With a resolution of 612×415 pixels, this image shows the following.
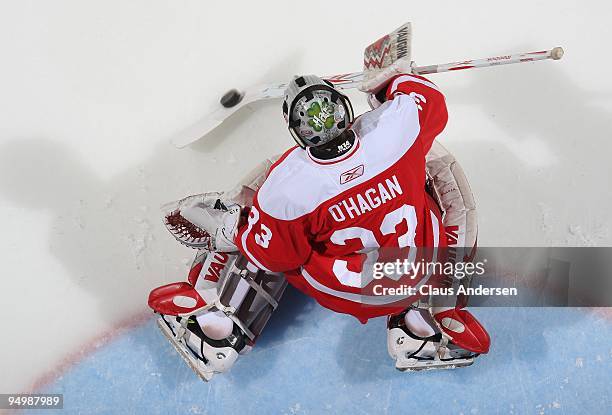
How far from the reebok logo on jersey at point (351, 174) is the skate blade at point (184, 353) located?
1.26 meters

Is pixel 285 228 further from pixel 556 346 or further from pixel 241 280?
pixel 556 346

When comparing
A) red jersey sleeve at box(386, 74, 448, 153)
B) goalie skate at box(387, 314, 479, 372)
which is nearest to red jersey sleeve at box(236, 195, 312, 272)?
red jersey sleeve at box(386, 74, 448, 153)

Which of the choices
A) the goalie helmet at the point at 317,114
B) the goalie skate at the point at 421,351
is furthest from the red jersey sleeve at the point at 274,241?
the goalie skate at the point at 421,351

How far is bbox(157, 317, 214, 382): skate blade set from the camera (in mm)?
3078

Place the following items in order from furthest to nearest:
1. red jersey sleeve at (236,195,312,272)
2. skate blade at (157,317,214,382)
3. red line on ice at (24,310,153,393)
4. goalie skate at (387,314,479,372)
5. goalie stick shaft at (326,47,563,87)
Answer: red line on ice at (24,310,153,393) < skate blade at (157,317,214,382) < goalie skate at (387,314,479,372) < goalie stick shaft at (326,47,563,87) < red jersey sleeve at (236,195,312,272)

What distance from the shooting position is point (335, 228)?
2.37 meters

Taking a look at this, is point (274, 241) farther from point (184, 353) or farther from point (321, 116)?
point (184, 353)

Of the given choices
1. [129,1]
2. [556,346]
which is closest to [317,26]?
[129,1]

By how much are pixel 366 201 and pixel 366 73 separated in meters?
0.93

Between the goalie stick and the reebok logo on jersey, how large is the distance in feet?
2.26

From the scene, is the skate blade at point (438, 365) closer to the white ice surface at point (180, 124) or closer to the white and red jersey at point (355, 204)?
the white and red jersey at point (355, 204)

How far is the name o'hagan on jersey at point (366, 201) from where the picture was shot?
2.29m

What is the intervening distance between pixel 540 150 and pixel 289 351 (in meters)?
1.56

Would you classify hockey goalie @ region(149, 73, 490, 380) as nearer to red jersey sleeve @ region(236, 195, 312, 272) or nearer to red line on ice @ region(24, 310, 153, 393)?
Result: red jersey sleeve @ region(236, 195, 312, 272)
